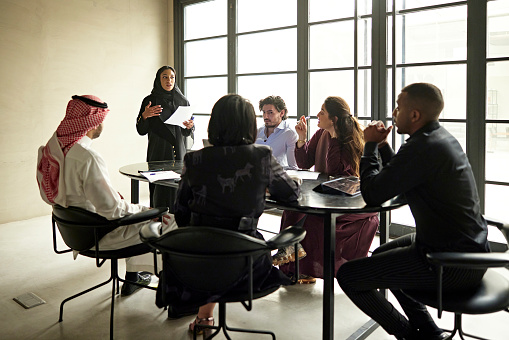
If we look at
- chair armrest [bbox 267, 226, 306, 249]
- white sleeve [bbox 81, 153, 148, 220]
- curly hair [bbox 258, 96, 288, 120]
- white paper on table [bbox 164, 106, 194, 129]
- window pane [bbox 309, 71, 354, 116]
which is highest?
window pane [bbox 309, 71, 354, 116]

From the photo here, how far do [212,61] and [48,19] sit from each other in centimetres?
197

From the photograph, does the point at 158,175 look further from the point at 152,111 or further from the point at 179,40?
the point at 179,40

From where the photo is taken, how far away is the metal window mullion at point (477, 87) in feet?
Answer: 11.8

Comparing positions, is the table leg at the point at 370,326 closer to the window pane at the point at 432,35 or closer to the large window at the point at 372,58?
the large window at the point at 372,58

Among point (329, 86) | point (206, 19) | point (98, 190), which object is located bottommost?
point (98, 190)

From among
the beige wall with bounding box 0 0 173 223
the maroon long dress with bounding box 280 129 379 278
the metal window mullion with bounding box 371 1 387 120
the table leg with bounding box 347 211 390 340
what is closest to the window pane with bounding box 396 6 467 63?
the metal window mullion with bounding box 371 1 387 120

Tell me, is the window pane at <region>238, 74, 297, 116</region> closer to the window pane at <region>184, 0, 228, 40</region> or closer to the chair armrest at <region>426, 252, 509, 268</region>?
the window pane at <region>184, 0, 228, 40</region>

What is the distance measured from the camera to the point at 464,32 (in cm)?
374

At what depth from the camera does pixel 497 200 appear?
12.3ft

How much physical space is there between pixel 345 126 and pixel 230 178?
1491mm

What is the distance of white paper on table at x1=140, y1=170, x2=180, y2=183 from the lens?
2906 millimetres

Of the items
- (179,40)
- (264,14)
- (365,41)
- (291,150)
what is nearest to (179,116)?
(291,150)

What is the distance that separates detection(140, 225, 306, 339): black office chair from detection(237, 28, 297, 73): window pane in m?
3.53

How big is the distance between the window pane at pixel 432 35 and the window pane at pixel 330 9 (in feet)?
1.93
